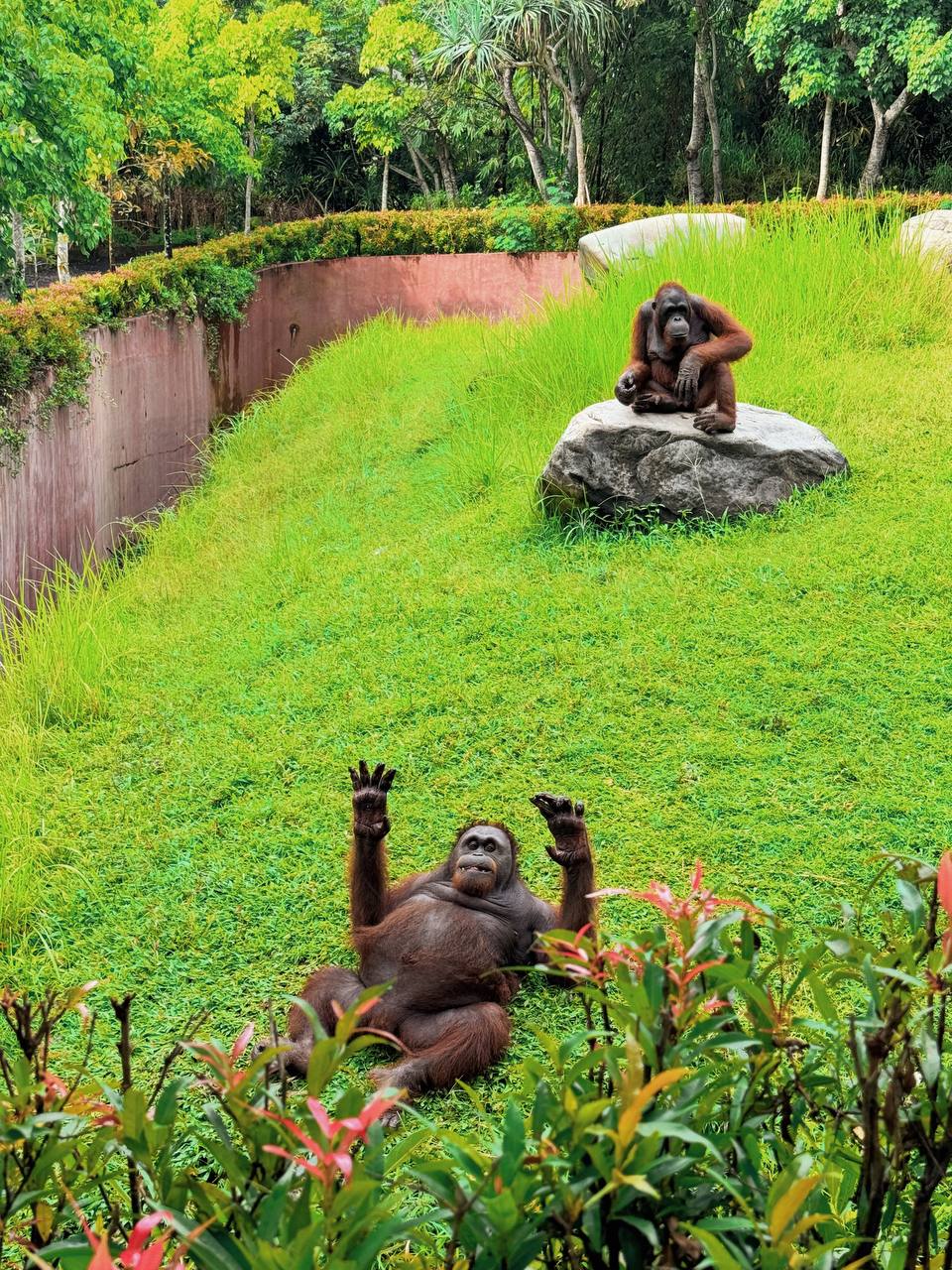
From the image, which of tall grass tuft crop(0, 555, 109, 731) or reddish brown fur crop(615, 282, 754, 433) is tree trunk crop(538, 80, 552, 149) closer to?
reddish brown fur crop(615, 282, 754, 433)

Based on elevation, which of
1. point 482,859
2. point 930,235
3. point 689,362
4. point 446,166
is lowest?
point 482,859

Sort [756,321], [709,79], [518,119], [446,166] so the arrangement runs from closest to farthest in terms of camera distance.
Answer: [756,321]
[709,79]
[518,119]
[446,166]

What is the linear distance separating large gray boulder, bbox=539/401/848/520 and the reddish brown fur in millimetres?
113

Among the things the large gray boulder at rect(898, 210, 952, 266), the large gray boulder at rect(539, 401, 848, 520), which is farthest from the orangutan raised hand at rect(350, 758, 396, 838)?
the large gray boulder at rect(898, 210, 952, 266)

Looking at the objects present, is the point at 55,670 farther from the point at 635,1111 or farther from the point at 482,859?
the point at 635,1111

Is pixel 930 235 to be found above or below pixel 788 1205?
above

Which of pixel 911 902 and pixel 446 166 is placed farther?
pixel 446 166

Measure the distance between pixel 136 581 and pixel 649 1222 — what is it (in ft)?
26.2

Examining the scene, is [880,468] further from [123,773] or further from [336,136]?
[336,136]

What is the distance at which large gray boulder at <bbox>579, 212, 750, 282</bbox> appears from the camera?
11656 millimetres

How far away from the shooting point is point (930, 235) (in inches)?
455

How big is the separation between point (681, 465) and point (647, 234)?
5.68 metres

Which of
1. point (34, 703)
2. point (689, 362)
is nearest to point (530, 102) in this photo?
point (689, 362)

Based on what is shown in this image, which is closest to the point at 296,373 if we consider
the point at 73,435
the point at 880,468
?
the point at 73,435
